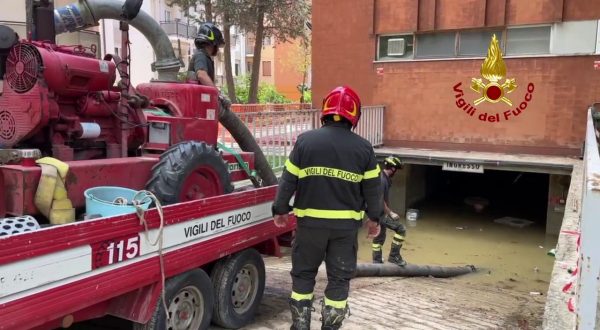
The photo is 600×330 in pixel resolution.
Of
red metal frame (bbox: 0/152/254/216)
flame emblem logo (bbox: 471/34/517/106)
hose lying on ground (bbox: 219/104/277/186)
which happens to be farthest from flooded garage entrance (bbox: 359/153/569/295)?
red metal frame (bbox: 0/152/254/216)

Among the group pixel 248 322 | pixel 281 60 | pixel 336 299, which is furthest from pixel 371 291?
pixel 281 60

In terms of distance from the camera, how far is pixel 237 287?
4352 millimetres

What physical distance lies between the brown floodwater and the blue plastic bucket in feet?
20.4

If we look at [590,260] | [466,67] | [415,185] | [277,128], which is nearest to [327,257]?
[590,260]

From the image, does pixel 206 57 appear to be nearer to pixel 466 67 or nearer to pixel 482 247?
pixel 482 247

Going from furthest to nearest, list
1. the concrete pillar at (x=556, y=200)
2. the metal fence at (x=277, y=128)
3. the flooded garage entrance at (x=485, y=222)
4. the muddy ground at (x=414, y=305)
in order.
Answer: the concrete pillar at (x=556, y=200) < the flooded garage entrance at (x=485, y=222) < the metal fence at (x=277, y=128) < the muddy ground at (x=414, y=305)

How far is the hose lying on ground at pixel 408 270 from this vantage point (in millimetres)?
6730

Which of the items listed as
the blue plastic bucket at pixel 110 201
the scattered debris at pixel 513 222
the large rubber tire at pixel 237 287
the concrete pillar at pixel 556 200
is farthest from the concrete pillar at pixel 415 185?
the blue plastic bucket at pixel 110 201

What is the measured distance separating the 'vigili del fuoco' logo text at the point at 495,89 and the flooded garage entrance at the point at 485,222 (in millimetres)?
1764

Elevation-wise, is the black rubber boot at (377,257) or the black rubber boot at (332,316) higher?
the black rubber boot at (332,316)

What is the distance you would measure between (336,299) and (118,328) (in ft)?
5.85

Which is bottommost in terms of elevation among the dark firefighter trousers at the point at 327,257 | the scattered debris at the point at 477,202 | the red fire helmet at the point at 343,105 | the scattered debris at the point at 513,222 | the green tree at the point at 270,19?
the scattered debris at the point at 513,222

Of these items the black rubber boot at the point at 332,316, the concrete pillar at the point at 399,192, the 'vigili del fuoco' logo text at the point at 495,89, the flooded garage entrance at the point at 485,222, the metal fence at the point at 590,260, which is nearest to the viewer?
the metal fence at the point at 590,260

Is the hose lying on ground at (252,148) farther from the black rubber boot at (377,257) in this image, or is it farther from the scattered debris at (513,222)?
the scattered debris at (513,222)
